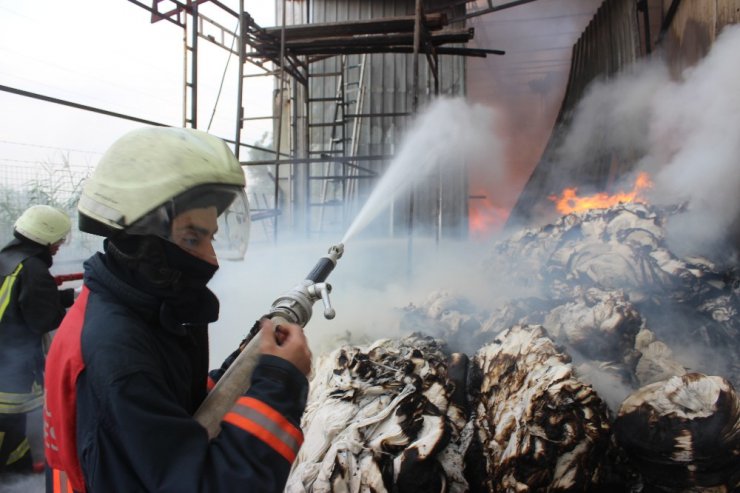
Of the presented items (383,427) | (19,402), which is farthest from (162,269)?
(19,402)

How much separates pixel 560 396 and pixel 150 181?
1952 millimetres

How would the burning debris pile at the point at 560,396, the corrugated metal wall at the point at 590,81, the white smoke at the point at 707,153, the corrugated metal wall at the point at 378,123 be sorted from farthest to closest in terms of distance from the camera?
1. the corrugated metal wall at the point at 378,123
2. the corrugated metal wall at the point at 590,81
3. the white smoke at the point at 707,153
4. the burning debris pile at the point at 560,396

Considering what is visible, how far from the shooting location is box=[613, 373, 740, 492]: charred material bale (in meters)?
1.89

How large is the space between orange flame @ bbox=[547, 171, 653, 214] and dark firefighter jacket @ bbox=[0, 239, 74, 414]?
5.84m

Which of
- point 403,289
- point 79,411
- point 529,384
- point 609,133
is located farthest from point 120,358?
point 609,133

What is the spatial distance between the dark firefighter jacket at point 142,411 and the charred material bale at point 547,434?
4.54 feet

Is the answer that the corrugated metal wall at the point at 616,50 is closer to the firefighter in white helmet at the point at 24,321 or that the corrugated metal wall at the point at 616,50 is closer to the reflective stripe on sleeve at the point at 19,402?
the firefighter in white helmet at the point at 24,321

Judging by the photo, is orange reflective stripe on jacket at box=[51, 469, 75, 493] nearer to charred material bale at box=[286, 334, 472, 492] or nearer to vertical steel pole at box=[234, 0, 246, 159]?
charred material bale at box=[286, 334, 472, 492]

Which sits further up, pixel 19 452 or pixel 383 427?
pixel 383 427

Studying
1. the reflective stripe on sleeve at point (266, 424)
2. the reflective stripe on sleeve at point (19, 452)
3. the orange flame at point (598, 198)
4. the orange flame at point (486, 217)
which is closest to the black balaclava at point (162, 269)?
the reflective stripe on sleeve at point (266, 424)

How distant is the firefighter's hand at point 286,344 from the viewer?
48.0 inches

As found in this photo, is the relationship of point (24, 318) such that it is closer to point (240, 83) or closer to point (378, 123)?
point (240, 83)

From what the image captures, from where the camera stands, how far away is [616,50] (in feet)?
25.6

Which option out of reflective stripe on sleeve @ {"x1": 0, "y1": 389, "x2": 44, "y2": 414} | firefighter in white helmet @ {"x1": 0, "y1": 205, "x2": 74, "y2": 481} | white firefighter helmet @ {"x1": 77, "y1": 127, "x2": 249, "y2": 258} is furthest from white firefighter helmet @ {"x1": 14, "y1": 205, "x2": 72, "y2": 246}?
white firefighter helmet @ {"x1": 77, "y1": 127, "x2": 249, "y2": 258}
